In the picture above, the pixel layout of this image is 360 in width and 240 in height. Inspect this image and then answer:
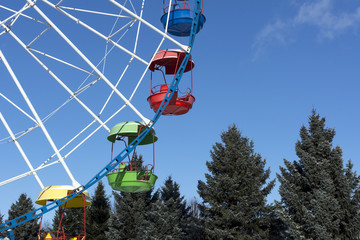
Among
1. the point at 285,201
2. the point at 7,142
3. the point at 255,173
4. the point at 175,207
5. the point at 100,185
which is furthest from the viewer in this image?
the point at 100,185

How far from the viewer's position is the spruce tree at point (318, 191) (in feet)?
81.5

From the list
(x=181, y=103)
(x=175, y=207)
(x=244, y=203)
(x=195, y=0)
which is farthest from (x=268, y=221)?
(x=195, y=0)

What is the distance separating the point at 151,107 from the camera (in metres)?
15.8

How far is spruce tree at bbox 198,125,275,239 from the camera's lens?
28.2 meters

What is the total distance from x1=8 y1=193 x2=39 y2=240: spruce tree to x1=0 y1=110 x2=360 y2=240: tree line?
14.0m

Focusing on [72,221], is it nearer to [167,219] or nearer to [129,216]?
[129,216]

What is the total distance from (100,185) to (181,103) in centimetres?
2565

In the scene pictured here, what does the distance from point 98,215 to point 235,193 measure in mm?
15078

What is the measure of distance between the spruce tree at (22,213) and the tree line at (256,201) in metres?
14.0

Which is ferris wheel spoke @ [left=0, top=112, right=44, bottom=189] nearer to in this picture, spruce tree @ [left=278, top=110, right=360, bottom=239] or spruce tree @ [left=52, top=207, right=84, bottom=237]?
spruce tree @ [left=278, top=110, right=360, bottom=239]

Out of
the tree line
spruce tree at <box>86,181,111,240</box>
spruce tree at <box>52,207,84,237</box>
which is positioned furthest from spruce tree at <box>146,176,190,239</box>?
spruce tree at <box>52,207,84,237</box>

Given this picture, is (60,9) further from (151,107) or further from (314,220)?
(314,220)

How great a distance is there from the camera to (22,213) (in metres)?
45.4

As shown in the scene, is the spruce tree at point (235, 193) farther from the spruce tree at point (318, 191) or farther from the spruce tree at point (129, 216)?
the spruce tree at point (129, 216)
